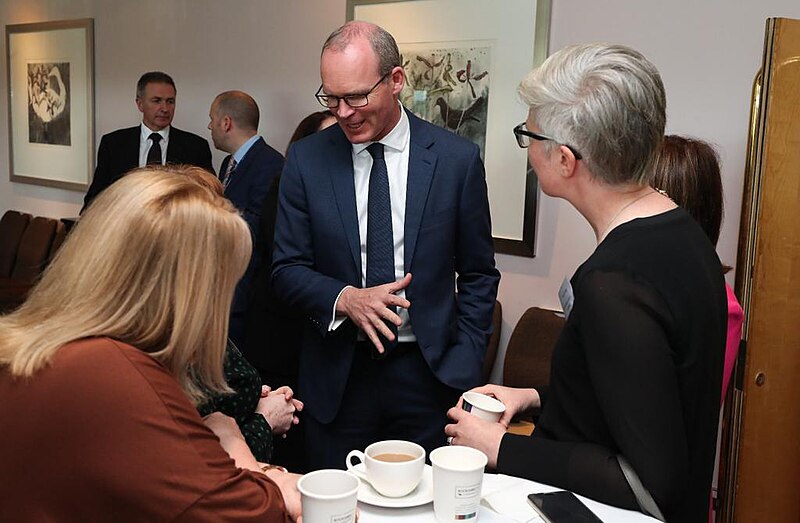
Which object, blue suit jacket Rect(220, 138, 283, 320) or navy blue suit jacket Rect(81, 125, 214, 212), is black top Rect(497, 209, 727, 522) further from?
navy blue suit jacket Rect(81, 125, 214, 212)

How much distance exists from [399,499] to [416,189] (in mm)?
1124

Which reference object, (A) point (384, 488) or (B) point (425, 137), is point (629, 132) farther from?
(B) point (425, 137)

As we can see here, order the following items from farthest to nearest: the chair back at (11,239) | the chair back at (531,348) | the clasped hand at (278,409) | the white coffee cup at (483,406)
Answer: the chair back at (11,239) < the chair back at (531,348) < the clasped hand at (278,409) < the white coffee cup at (483,406)

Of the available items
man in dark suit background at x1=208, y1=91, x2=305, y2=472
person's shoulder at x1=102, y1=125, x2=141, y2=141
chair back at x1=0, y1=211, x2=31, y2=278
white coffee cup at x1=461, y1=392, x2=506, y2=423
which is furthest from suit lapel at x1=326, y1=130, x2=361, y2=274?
chair back at x1=0, y1=211, x2=31, y2=278

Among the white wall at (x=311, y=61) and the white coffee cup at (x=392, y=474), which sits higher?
the white wall at (x=311, y=61)

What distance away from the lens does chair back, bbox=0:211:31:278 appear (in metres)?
6.25

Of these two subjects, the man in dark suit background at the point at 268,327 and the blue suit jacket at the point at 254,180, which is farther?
the blue suit jacket at the point at 254,180

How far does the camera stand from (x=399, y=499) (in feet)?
3.91

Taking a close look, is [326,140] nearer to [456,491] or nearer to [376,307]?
[376,307]

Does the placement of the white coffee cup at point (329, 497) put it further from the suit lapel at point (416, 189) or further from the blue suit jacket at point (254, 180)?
the blue suit jacket at point (254, 180)

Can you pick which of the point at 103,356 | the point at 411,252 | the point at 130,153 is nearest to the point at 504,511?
the point at 103,356

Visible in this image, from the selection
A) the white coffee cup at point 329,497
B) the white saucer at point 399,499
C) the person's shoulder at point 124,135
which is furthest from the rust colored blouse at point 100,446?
the person's shoulder at point 124,135

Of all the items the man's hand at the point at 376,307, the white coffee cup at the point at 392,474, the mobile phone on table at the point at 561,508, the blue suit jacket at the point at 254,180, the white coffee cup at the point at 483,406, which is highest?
the blue suit jacket at the point at 254,180

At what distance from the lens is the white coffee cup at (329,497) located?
3.47ft
